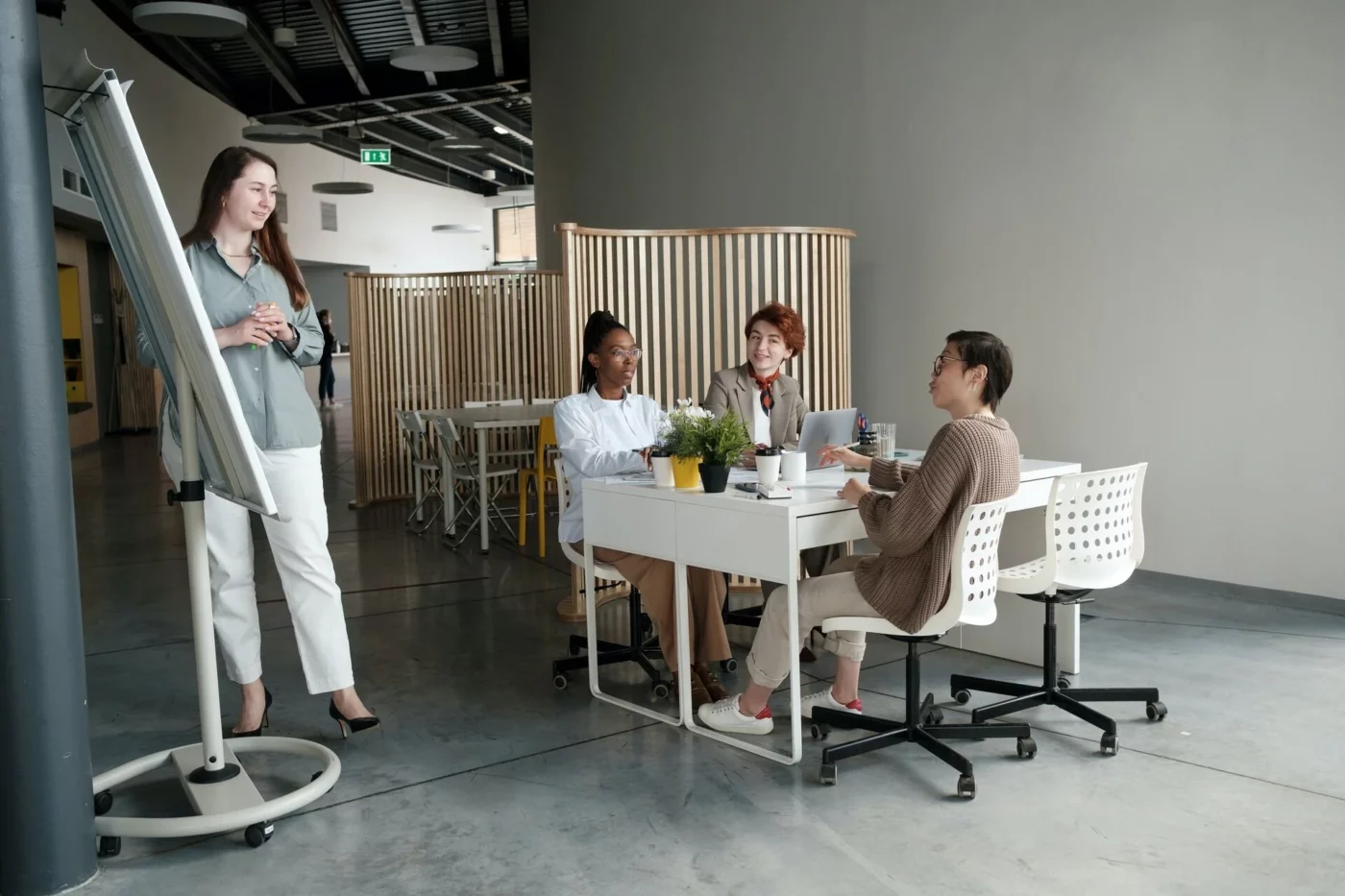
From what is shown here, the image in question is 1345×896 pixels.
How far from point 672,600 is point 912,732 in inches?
42.5

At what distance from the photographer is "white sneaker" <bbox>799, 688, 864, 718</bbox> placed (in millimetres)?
4242

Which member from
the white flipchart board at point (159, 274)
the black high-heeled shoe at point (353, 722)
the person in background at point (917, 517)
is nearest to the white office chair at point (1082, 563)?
the person in background at point (917, 517)

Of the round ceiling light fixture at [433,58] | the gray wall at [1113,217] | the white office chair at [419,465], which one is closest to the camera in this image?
the gray wall at [1113,217]

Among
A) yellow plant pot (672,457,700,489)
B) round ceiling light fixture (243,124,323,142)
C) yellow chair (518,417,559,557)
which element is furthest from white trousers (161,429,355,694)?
round ceiling light fixture (243,124,323,142)

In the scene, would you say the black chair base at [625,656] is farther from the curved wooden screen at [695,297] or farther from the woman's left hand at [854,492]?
the curved wooden screen at [695,297]

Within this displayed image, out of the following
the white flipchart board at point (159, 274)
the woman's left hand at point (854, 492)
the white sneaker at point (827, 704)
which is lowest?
the white sneaker at point (827, 704)

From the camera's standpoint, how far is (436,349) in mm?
10617

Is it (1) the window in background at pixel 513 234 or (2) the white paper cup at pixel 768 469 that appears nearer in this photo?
(2) the white paper cup at pixel 768 469

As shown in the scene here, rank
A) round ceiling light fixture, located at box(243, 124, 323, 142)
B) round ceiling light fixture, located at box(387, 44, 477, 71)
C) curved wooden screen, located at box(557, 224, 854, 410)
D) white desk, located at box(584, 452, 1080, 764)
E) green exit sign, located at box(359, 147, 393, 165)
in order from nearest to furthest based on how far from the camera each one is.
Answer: white desk, located at box(584, 452, 1080, 764)
curved wooden screen, located at box(557, 224, 854, 410)
round ceiling light fixture, located at box(387, 44, 477, 71)
round ceiling light fixture, located at box(243, 124, 323, 142)
green exit sign, located at box(359, 147, 393, 165)

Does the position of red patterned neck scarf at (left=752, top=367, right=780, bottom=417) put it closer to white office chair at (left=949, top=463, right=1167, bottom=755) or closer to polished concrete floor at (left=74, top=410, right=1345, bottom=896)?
polished concrete floor at (left=74, top=410, right=1345, bottom=896)

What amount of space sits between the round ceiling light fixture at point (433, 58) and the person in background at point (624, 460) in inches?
319

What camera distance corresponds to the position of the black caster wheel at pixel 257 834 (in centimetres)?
326

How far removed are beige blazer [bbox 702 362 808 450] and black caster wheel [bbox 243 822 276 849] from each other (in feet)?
9.82

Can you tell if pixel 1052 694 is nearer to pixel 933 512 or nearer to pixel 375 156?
pixel 933 512
